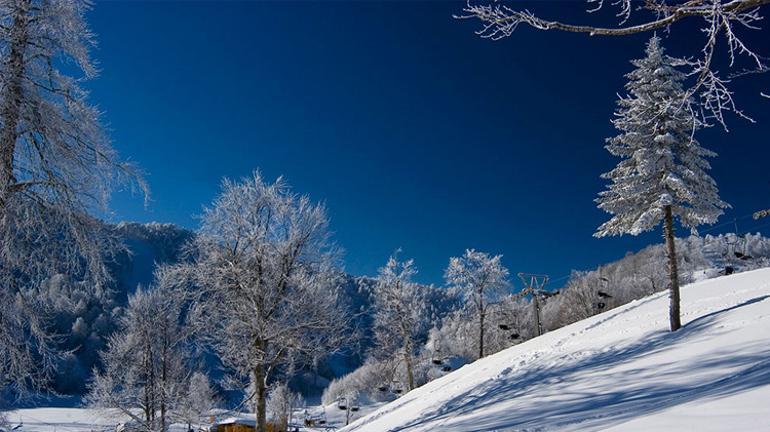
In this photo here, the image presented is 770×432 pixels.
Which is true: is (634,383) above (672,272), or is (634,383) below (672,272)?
below

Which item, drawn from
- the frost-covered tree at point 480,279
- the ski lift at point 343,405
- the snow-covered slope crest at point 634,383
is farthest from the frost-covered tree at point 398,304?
the ski lift at point 343,405

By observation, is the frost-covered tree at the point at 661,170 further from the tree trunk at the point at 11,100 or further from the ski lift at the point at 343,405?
the ski lift at the point at 343,405

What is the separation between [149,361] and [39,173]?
13.8 m

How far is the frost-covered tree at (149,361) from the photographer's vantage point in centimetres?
1750

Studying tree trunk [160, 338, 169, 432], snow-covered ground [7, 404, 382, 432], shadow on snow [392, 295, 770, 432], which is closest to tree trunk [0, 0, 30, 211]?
shadow on snow [392, 295, 770, 432]

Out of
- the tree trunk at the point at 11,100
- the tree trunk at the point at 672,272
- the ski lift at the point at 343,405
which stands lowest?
the ski lift at the point at 343,405

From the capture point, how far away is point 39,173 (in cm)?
676

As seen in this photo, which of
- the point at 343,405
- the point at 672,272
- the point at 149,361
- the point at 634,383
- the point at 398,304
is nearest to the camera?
the point at 634,383

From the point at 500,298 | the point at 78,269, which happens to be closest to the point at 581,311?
the point at 500,298

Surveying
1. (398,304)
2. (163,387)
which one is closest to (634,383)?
(163,387)

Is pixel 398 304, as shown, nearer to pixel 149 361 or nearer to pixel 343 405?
pixel 149 361

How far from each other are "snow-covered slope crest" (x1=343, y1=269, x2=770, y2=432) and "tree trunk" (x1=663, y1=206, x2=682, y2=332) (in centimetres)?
51

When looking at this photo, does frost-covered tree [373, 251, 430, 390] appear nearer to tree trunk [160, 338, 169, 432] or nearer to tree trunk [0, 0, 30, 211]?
tree trunk [160, 338, 169, 432]

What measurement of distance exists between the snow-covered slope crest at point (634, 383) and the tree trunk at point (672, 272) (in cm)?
51
